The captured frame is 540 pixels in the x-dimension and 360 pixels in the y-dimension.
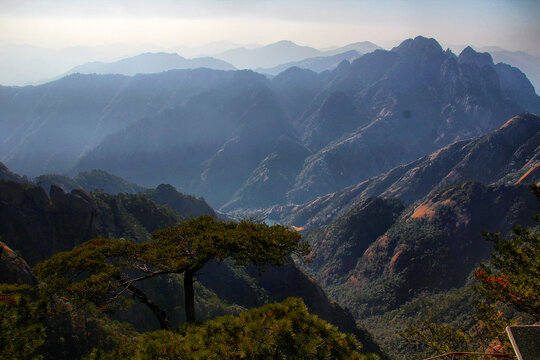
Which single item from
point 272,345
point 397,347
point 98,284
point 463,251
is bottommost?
point 397,347

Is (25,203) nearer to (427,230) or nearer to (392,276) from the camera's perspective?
(392,276)

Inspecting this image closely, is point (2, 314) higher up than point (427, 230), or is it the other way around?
point (2, 314)

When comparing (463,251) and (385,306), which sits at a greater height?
(463,251)

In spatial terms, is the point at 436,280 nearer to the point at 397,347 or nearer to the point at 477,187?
the point at 397,347

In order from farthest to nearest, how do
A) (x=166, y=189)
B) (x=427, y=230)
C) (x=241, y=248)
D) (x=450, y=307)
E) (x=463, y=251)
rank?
(x=166, y=189) < (x=427, y=230) < (x=463, y=251) < (x=450, y=307) < (x=241, y=248)

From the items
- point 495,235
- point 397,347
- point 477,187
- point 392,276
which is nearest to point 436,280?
point 392,276

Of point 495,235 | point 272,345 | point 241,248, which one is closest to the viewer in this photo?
point 272,345

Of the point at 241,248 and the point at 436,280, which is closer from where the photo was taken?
the point at 241,248

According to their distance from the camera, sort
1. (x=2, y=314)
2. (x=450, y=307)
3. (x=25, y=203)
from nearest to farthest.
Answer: (x=2, y=314), (x=25, y=203), (x=450, y=307)

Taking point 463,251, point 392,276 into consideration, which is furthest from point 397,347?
point 463,251
